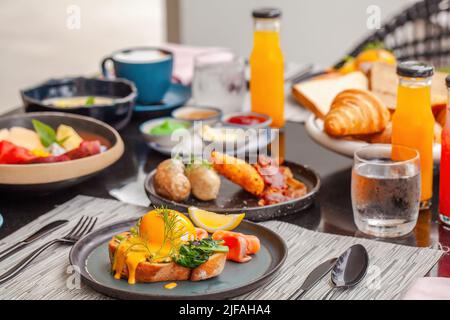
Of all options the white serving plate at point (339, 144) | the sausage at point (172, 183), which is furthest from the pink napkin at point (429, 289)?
the sausage at point (172, 183)

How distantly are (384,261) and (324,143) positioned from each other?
1.42 feet

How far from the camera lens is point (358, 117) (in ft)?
5.50

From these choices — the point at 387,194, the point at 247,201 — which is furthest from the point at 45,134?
the point at 387,194

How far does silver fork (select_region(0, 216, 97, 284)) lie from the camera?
1.29m

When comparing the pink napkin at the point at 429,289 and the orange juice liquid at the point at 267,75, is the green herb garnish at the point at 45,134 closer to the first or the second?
the orange juice liquid at the point at 267,75

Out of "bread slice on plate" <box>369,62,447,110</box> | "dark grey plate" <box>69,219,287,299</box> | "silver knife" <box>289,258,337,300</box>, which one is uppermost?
"bread slice on plate" <box>369,62,447,110</box>

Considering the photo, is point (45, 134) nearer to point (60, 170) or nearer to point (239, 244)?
point (60, 170)

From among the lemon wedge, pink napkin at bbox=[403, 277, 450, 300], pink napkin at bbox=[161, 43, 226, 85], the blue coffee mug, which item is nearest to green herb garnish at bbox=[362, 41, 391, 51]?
pink napkin at bbox=[161, 43, 226, 85]

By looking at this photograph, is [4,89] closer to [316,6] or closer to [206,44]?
[206,44]

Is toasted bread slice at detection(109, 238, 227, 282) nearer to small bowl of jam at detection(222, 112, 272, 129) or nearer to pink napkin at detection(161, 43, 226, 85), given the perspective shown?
small bowl of jam at detection(222, 112, 272, 129)

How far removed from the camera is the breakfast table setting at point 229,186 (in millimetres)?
1234

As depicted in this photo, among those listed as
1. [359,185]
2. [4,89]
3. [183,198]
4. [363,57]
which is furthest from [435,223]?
[4,89]

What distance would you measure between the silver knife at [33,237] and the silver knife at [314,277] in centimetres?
50

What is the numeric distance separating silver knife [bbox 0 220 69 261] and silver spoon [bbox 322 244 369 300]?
53cm
